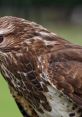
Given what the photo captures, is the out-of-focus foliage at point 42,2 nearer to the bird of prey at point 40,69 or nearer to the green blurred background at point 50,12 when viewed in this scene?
the green blurred background at point 50,12

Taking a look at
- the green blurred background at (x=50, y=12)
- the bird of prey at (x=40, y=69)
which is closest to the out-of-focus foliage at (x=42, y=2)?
the green blurred background at (x=50, y=12)

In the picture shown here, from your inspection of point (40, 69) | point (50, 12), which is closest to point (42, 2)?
point (50, 12)

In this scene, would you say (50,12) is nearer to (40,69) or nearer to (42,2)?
(42,2)

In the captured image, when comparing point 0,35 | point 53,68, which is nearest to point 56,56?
point 53,68

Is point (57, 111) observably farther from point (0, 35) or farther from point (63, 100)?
point (0, 35)

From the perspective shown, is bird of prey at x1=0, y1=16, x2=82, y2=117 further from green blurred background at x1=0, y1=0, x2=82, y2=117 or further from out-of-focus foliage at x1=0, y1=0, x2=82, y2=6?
out-of-focus foliage at x1=0, y1=0, x2=82, y2=6

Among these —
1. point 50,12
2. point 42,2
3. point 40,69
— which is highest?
point 40,69

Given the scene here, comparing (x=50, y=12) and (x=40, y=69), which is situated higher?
(x=40, y=69)

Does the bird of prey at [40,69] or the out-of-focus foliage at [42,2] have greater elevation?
the bird of prey at [40,69]
